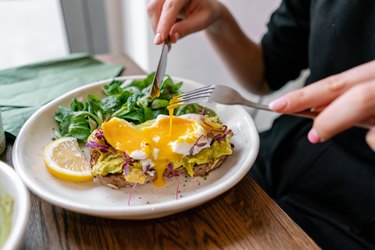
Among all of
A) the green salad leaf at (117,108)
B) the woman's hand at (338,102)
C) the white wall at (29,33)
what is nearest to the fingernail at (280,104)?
the woman's hand at (338,102)

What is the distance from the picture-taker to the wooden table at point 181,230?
0.70 meters

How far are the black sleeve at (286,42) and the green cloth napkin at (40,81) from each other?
1.90 ft

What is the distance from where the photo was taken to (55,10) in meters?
2.56

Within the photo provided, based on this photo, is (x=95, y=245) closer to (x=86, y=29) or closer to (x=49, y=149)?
(x=49, y=149)

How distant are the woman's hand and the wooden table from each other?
0.21m

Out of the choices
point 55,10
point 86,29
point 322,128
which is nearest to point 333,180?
point 322,128

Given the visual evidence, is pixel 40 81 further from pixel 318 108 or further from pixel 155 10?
pixel 318 108

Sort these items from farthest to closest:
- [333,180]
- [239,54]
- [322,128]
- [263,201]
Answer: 1. [239,54]
2. [333,180]
3. [263,201]
4. [322,128]

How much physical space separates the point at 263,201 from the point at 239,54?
2.40 ft

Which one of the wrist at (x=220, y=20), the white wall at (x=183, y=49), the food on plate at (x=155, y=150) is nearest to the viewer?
the food on plate at (x=155, y=150)

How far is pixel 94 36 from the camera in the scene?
8.33 feet

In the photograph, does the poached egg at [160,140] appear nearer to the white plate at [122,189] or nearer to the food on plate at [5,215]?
the white plate at [122,189]

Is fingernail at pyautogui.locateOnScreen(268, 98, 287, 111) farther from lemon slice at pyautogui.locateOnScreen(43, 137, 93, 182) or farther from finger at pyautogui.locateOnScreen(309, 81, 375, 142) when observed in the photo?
lemon slice at pyautogui.locateOnScreen(43, 137, 93, 182)

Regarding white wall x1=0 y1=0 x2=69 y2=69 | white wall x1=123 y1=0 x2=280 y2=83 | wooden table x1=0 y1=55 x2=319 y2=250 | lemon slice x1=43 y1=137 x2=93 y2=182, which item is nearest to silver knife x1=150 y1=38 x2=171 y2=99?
lemon slice x1=43 y1=137 x2=93 y2=182
